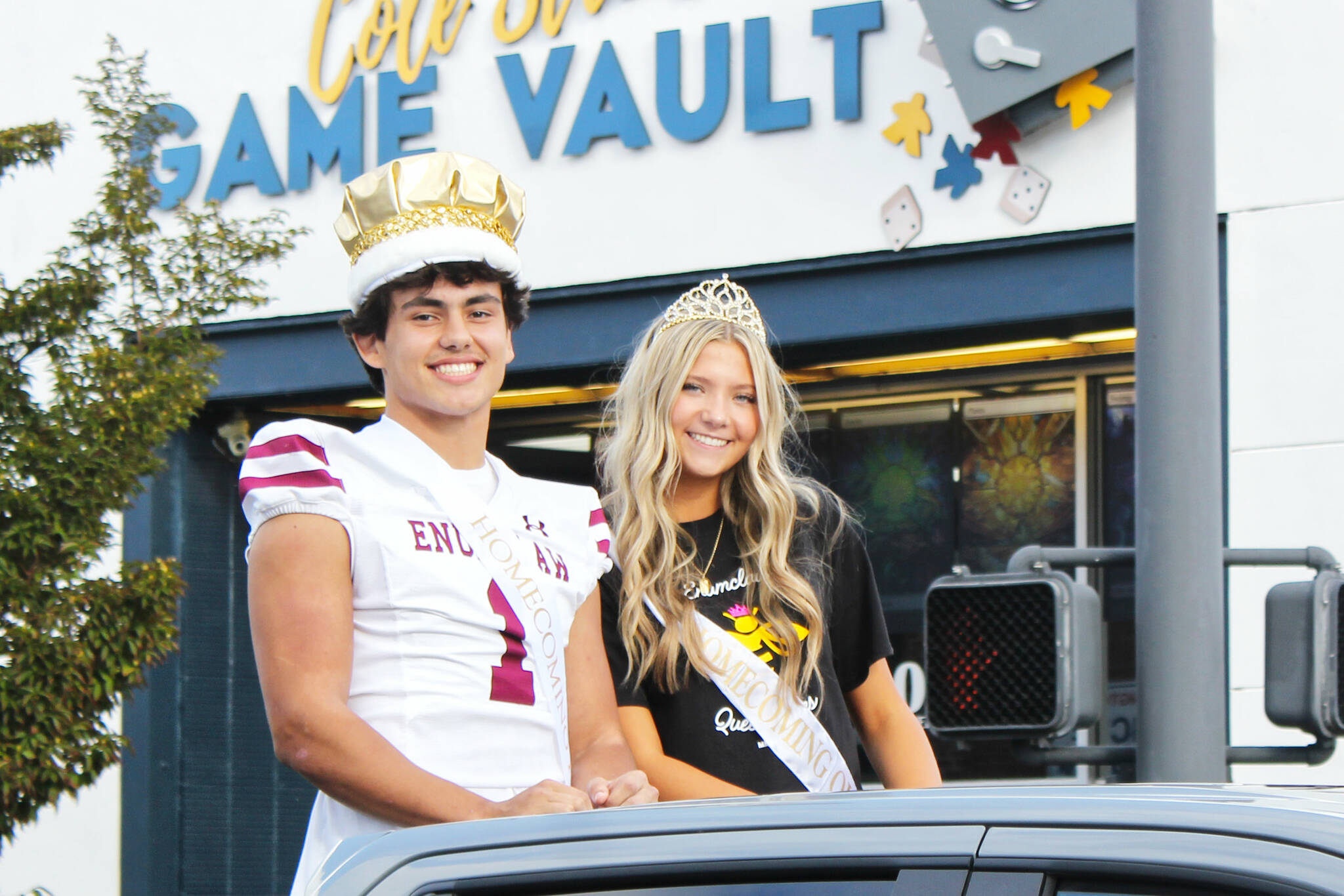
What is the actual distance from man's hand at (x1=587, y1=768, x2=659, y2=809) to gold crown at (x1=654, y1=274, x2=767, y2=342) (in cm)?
137

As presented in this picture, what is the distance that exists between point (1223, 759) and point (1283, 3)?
3.99 meters

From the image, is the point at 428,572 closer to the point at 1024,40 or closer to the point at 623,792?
the point at 623,792

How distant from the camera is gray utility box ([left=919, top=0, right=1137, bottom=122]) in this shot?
23.6ft

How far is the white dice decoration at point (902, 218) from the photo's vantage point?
7648 mm

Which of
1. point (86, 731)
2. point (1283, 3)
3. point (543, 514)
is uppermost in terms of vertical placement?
point (1283, 3)

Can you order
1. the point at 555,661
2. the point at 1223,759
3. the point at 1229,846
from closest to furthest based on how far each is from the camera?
the point at 1229,846 < the point at 555,661 < the point at 1223,759

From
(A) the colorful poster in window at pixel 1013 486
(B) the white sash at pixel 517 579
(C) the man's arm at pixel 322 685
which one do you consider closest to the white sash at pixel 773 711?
(B) the white sash at pixel 517 579

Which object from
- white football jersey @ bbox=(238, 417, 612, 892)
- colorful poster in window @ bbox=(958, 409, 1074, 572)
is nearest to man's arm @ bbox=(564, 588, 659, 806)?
white football jersey @ bbox=(238, 417, 612, 892)

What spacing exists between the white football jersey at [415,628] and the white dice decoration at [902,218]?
A: 5.02 m

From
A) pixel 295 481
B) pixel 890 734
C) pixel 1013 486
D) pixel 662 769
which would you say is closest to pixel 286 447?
pixel 295 481

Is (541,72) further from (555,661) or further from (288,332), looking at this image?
(555,661)

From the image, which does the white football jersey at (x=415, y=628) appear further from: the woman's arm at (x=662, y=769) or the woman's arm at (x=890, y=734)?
the woman's arm at (x=890, y=734)

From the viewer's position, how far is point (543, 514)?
3096 millimetres

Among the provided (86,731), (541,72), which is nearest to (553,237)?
(541,72)
